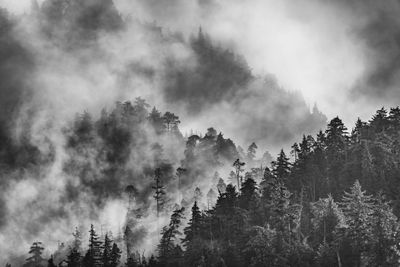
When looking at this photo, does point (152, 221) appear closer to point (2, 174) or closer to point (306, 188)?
point (306, 188)

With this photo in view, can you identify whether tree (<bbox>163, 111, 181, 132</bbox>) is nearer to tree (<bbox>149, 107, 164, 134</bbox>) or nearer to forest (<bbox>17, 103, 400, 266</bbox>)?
tree (<bbox>149, 107, 164, 134</bbox>)

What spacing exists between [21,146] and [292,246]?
448 ft

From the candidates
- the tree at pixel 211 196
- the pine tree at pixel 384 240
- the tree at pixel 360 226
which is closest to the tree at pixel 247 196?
the tree at pixel 360 226

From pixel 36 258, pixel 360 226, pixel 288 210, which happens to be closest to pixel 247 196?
pixel 288 210

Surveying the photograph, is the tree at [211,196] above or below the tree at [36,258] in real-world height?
above

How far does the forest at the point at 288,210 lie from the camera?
57.7m

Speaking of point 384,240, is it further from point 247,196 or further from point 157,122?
point 157,122

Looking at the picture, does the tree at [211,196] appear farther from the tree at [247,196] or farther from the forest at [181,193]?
the tree at [247,196]

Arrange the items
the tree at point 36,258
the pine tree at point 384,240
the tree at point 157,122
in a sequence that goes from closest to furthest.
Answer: the pine tree at point 384,240
the tree at point 36,258
the tree at point 157,122

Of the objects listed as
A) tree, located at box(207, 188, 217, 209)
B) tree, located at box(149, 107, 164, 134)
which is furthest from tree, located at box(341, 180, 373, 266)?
tree, located at box(149, 107, 164, 134)

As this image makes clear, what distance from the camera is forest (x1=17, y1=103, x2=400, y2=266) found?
57656mm

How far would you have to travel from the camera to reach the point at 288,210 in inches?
2778

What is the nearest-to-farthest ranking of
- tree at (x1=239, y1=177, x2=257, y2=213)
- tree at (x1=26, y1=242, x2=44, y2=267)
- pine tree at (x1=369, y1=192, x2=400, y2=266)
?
pine tree at (x1=369, y1=192, x2=400, y2=266), tree at (x1=239, y1=177, x2=257, y2=213), tree at (x1=26, y1=242, x2=44, y2=267)

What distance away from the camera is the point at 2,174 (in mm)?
172500
